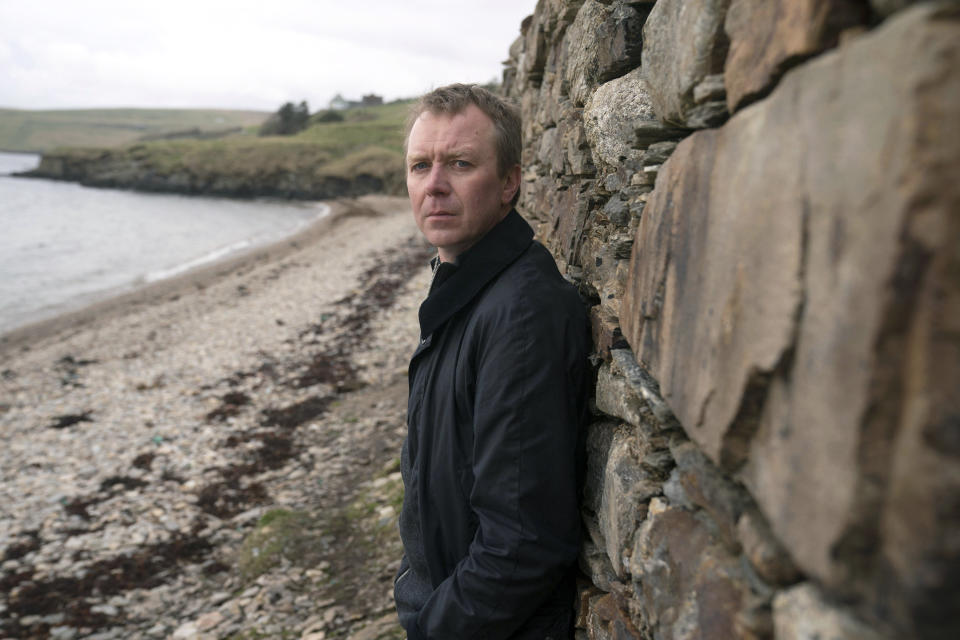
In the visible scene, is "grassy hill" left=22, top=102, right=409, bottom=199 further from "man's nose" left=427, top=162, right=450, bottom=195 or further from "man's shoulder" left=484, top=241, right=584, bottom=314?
"man's shoulder" left=484, top=241, right=584, bottom=314

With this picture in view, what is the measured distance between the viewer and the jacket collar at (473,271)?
258cm

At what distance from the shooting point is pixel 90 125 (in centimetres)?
16975

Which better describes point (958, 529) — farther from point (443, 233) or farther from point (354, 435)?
point (354, 435)

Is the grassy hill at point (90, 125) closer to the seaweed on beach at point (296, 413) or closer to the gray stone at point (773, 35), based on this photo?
the seaweed on beach at point (296, 413)

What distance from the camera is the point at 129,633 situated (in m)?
5.20

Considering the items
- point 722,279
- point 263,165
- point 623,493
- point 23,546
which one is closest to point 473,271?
point 623,493

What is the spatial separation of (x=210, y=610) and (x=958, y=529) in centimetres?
589

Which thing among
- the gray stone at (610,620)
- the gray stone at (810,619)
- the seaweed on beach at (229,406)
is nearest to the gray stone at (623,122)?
the gray stone at (810,619)

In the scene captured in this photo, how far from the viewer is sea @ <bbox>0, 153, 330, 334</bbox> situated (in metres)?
23.9

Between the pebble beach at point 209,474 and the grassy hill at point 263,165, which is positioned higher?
the grassy hill at point 263,165

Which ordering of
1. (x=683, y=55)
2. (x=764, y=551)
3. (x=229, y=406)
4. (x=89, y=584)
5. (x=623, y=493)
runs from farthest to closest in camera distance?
(x=229, y=406), (x=89, y=584), (x=623, y=493), (x=683, y=55), (x=764, y=551)

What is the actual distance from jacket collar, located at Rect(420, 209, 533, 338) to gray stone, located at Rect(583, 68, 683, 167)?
53cm

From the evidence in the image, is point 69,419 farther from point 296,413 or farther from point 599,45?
point 599,45

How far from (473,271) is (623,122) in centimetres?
87
